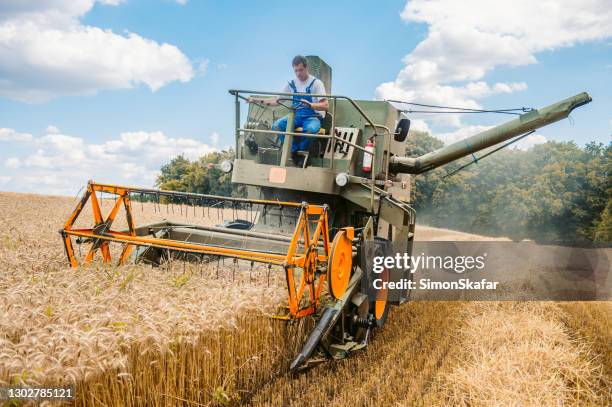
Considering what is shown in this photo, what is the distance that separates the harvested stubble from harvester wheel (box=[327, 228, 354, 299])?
1.53 feet

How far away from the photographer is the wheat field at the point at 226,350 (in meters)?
3.05

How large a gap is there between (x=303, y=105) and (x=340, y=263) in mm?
2450

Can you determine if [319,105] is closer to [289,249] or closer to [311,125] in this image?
[311,125]

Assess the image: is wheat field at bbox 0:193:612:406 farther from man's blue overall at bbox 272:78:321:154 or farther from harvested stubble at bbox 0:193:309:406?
man's blue overall at bbox 272:78:321:154

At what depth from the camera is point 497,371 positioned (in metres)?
4.52

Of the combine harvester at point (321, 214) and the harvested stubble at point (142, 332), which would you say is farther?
the combine harvester at point (321, 214)

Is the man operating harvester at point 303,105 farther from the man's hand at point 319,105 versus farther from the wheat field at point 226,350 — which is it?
the wheat field at point 226,350

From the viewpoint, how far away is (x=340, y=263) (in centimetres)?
453

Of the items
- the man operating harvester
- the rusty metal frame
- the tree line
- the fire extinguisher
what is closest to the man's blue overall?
the man operating harvester

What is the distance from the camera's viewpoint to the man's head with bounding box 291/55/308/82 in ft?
21.2

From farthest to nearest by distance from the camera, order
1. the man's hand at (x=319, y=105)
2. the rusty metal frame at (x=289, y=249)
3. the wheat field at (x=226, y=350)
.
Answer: the man's hand at (x=319, y=105)
the rusty metal frame at (x=289, y=249)
the wheat field at (x=226, y=350)

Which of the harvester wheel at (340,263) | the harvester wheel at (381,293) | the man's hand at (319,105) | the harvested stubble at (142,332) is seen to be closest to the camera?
the harvested stubble at (142,332)

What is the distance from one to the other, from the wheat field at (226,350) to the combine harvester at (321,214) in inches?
10.0

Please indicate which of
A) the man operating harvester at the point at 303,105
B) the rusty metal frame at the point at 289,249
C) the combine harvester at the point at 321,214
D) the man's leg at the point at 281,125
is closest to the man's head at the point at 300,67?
the man operating harvester at the point at 303,105
